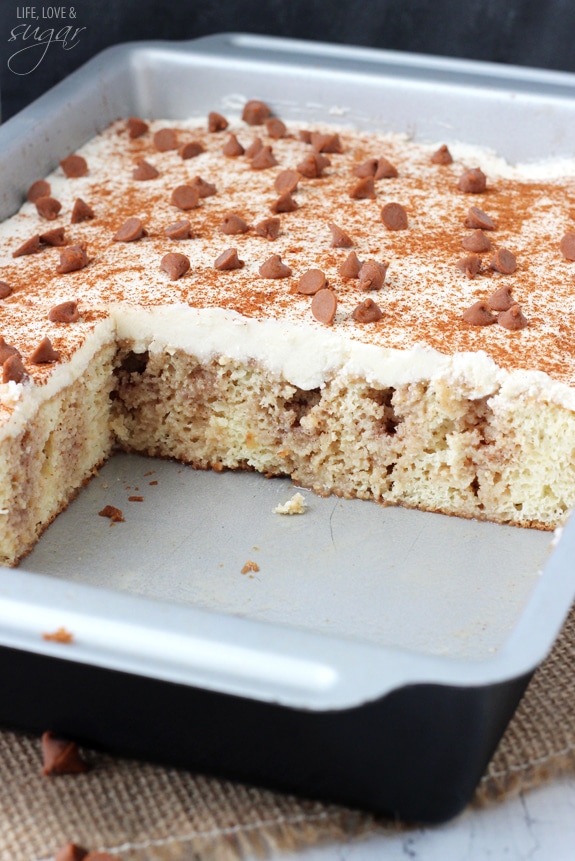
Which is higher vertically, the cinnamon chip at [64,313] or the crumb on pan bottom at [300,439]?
the cinnamon chip at [64,313]

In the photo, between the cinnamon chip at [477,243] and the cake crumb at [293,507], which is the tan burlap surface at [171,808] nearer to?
the cake crumb at [293,507]

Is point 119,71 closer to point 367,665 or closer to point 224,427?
point 224,427

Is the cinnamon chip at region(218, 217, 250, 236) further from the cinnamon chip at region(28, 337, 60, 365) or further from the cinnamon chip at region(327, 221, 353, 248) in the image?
the cinnamon chip at region(28, 337, 60, 365)

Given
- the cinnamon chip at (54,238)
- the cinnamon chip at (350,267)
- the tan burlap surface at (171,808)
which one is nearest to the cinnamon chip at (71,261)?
the cinnamon chip at (54,238)

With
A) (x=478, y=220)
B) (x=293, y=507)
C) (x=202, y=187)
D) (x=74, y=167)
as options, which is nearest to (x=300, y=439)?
(x=293, y=507)

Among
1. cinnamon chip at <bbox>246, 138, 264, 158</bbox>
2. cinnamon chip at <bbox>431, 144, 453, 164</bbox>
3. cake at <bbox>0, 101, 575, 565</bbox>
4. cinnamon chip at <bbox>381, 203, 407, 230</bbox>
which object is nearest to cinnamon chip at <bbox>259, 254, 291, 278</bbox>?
cake at <bbox>0, 101, 575, 565</bbox>

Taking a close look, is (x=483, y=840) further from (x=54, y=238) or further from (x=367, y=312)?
(x=54, y=238)
